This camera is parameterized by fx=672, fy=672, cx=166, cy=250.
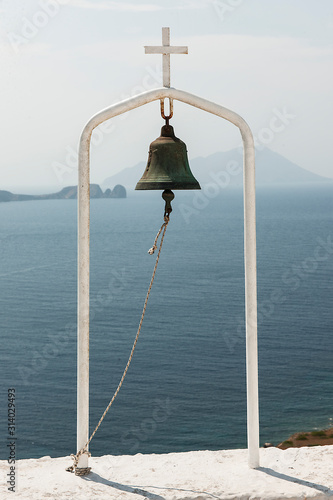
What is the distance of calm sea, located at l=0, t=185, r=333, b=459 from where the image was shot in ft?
140

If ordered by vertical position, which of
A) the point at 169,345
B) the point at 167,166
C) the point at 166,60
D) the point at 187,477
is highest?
the point at 166,60

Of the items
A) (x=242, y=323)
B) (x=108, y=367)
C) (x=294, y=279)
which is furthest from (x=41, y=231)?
(x=108, y=367)

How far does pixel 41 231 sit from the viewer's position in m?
129

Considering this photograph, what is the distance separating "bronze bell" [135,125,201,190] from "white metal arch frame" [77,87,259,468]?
1.32ft

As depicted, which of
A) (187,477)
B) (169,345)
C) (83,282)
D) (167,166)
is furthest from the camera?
(169,345)

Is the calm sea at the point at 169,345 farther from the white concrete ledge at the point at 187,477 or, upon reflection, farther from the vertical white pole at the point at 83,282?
the vertical white pole at the point at 83,282

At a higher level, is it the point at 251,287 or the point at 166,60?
the point at 166,60

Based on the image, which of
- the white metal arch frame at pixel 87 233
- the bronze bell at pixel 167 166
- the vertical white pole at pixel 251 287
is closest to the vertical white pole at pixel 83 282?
the white metal arch frame at pixel 87 233

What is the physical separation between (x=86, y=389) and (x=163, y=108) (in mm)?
2403

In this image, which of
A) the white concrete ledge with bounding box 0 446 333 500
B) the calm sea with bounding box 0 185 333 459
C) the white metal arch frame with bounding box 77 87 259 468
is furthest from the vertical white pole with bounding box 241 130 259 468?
the calm sea with bounding box 0 185 333 459

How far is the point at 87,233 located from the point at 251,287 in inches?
56.2

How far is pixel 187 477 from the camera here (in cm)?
558

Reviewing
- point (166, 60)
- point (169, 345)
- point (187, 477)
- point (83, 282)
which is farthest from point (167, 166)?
point (169, 345)

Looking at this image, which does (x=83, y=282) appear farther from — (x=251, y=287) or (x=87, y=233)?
(x=251, y=287)
